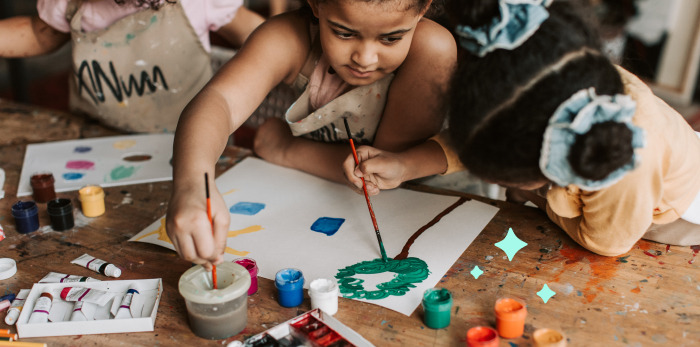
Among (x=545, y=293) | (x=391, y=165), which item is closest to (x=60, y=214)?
(x=391, y=165)

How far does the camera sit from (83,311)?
32.5 inches

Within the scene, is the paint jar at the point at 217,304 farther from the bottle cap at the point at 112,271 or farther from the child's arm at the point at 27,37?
the child's arm at the point at 27,37

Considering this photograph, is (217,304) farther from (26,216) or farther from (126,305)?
(26,216)

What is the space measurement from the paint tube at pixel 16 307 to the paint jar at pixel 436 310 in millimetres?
572

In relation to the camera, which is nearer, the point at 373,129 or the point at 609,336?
the point at 609,336

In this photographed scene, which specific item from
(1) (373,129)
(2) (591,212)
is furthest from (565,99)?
(1) (373,129)

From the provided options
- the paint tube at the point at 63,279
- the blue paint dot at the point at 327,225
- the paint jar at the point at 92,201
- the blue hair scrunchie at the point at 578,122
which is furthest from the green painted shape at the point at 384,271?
the paint jar at the point at 92,201

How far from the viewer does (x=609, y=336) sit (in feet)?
2.53

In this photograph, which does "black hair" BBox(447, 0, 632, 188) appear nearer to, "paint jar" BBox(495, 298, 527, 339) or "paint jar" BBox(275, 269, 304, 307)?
"paint jar" BBox(495, 298, 527, 339)

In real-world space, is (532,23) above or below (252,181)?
above

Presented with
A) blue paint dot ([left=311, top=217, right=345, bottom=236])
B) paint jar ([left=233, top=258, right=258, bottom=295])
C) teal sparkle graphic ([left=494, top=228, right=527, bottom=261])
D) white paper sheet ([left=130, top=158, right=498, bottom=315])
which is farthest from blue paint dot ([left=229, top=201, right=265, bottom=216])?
teal sparkle graphic ([left=494, top=228, right=527, bottom=261])

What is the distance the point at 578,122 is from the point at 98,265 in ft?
2.45

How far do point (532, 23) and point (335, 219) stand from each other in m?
0.52

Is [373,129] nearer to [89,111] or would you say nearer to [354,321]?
[354,321]
